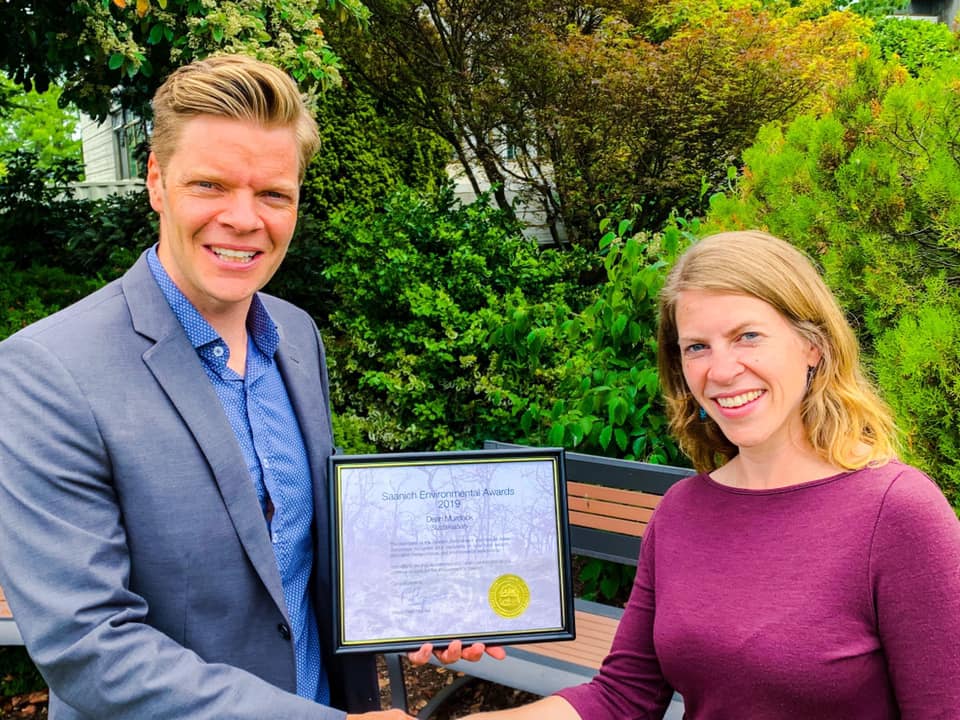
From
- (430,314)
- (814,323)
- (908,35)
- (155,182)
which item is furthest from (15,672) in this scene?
(908,35)

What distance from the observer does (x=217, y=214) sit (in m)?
1.78

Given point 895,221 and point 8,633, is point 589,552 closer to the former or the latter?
point 895,221

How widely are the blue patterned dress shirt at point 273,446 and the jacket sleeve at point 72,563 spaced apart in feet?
1.02

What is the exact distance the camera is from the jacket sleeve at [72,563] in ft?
5.00

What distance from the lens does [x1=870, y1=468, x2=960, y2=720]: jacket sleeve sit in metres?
1.59

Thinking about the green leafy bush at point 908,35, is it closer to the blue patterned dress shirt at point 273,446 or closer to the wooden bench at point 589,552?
the wooden bench at point 589,552

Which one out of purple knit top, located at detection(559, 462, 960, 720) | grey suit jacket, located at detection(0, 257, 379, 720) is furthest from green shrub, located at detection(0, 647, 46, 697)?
purple knit top, located at detection(559, 462, 960, 720)

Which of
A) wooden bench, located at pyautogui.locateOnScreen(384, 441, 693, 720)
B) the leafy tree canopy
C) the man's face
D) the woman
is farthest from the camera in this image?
the leafy tree canopy

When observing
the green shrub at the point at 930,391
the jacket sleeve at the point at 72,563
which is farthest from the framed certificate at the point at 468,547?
the green shrub at the point at 930,391

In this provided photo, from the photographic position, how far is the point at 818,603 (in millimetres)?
1695

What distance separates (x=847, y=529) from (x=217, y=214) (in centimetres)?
151

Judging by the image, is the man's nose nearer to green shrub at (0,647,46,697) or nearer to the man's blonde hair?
the man's blonde hair

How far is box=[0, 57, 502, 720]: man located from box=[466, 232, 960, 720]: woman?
687mm

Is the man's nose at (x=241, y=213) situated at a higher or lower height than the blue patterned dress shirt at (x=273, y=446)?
higher
